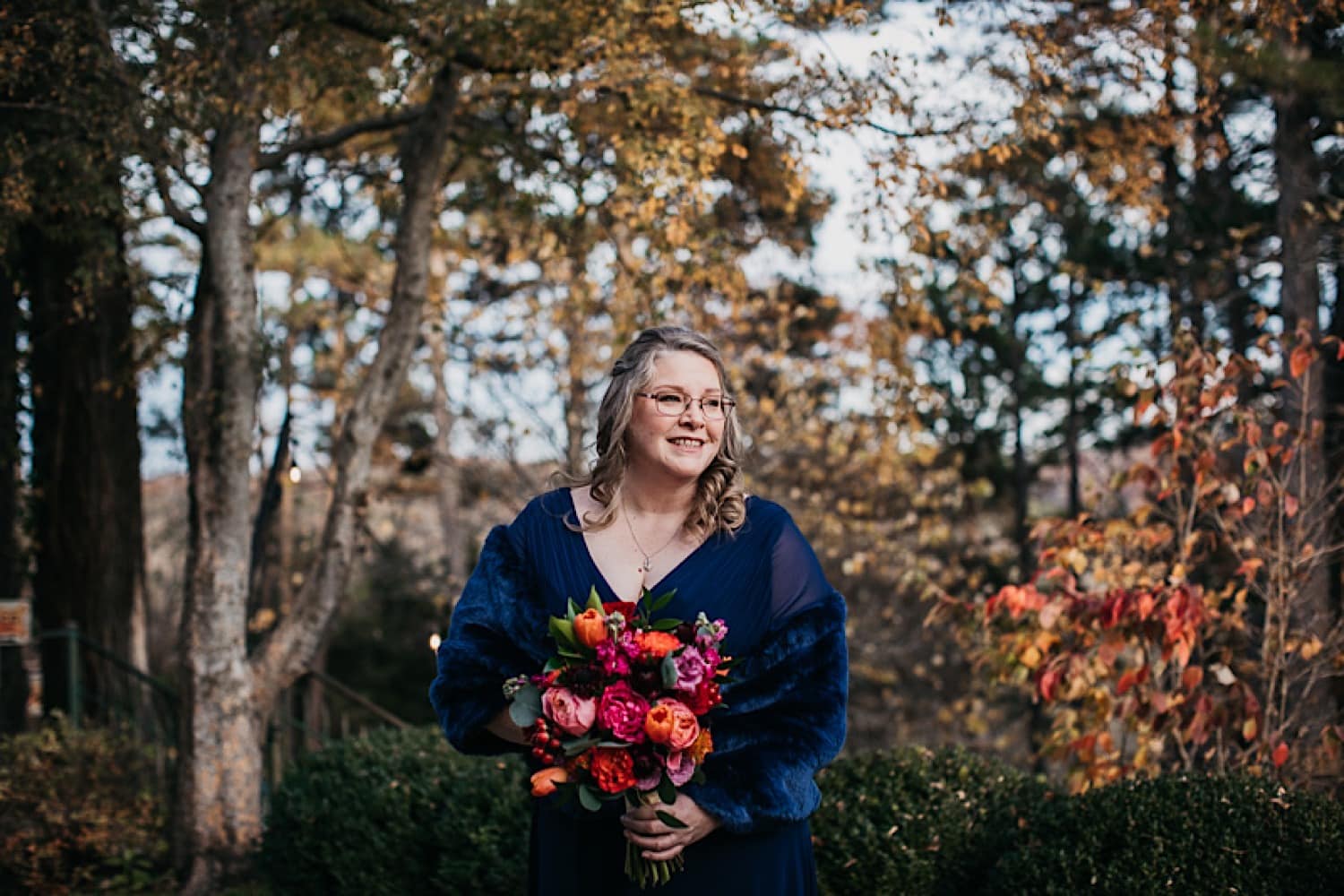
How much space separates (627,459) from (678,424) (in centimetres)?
22

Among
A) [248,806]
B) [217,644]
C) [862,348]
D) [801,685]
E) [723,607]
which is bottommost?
[248,806]

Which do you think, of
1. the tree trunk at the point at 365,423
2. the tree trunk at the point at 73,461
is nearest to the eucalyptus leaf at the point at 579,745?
the tree trunk at the point at 365,423

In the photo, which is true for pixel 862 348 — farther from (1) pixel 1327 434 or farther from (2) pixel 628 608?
(2) pixel 628 608

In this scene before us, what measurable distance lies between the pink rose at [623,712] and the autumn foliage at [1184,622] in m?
2.73

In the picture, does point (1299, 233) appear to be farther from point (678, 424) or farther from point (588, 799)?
point (588, 799)

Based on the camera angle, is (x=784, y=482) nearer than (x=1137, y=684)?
No

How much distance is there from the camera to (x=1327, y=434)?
9.44m

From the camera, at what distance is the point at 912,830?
424 centimetres

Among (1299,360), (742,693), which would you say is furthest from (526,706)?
(1299,360)

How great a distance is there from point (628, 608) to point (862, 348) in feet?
40.9

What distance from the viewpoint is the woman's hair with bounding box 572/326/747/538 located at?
9.41ft

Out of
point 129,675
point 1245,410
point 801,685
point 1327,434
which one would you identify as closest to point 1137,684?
point 1245,410

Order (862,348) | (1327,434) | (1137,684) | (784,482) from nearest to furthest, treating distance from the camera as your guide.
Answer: (1137,684) < (1327,434) < (784,482) < (862,348)

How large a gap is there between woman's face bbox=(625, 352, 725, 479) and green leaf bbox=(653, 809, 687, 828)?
2.48 feet
